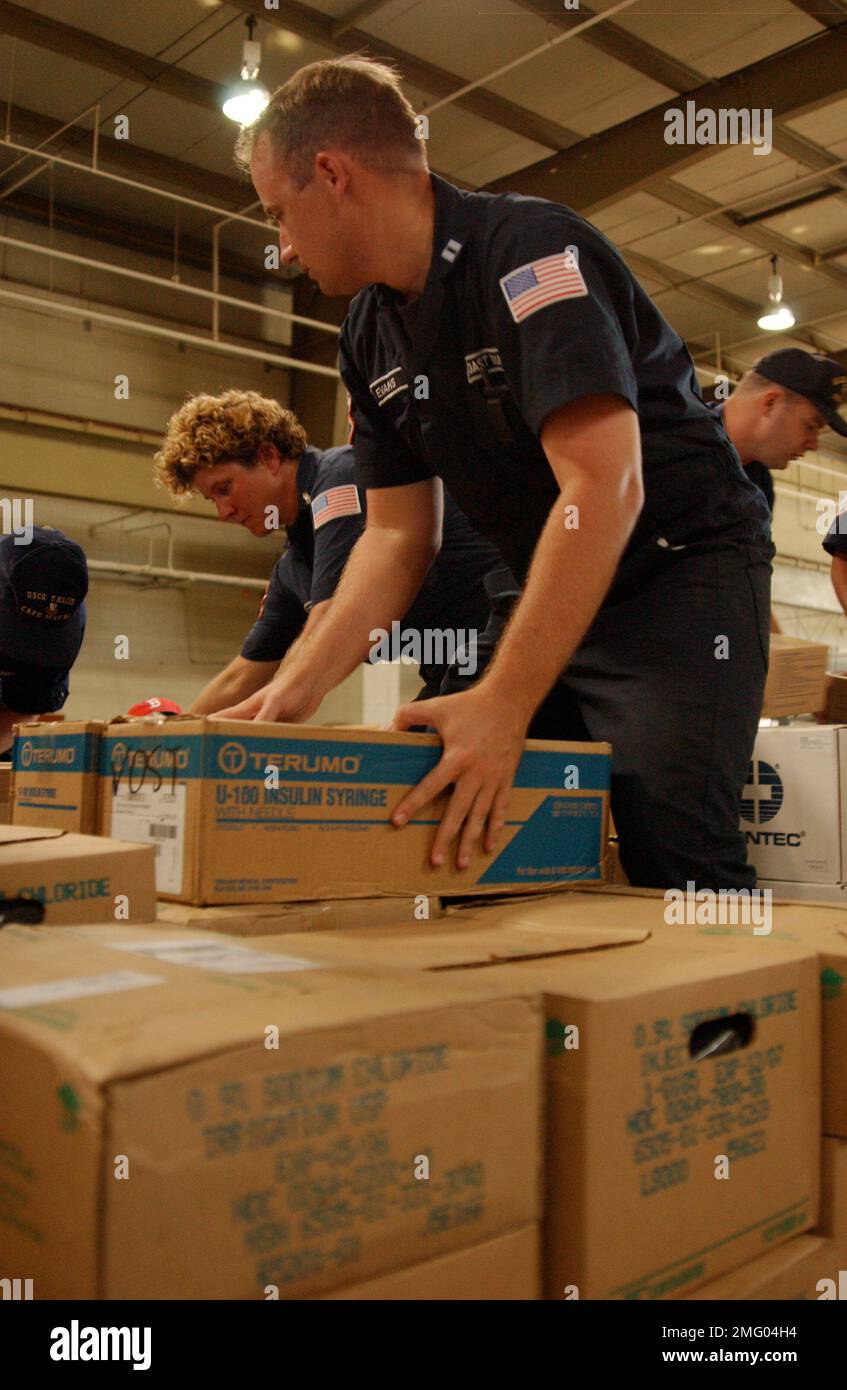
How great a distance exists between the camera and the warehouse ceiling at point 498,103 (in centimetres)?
523

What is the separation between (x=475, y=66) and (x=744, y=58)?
1.31 meters

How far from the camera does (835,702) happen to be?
9.10 feet

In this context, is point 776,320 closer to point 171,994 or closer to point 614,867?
point 614,867

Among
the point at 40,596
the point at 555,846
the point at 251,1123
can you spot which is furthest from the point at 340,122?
the point at 251,1123

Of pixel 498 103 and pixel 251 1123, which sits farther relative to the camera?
pixel 498 103

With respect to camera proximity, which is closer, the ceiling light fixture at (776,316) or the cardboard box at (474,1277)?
the cardboard box at (474,1277)

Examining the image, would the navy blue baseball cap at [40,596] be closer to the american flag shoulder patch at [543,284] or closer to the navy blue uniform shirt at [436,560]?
the navy blue uniform shirt at [436,560]

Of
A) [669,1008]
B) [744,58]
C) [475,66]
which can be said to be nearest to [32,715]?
[669,1008]

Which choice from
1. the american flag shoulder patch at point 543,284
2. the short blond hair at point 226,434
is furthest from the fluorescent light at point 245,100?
the american flag shoulder patch at point 543,284

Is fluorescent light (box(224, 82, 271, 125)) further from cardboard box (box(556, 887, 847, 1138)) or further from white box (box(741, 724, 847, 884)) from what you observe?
cardboard box (box(556, 887, 847, 1138))

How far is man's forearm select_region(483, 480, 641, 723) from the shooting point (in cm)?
126

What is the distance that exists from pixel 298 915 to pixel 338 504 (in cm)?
146

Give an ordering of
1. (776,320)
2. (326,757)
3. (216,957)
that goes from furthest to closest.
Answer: (776,320) < (326,757) < (216,957)
